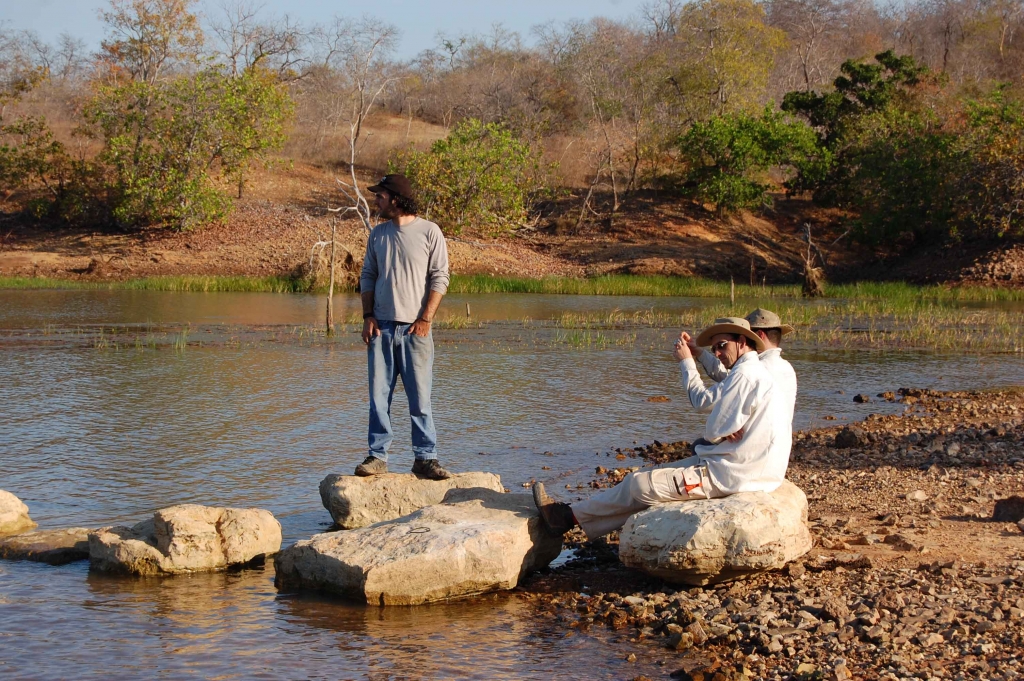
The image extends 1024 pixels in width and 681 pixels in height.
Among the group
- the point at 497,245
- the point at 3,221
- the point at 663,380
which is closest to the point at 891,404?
the point at 663,380

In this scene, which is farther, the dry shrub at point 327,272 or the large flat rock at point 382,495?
the dry shrub at point 327,272

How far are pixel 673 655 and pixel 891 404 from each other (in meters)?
8.81

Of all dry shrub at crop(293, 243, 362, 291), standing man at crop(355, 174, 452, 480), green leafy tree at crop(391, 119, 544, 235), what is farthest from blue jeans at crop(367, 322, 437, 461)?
green leafy tree at crop(391, 119, 544, 235)

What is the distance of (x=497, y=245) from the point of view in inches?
1503

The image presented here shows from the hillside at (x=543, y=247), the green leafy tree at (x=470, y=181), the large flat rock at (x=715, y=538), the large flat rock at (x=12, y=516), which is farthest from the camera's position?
the green leafy tree at (x=470, y=181)

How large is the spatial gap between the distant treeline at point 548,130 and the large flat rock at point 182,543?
27.8m

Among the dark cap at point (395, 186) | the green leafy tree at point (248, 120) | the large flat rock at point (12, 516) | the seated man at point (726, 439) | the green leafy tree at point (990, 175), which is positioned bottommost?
the large flat rock at point (12, 516)

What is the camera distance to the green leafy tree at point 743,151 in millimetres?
40875

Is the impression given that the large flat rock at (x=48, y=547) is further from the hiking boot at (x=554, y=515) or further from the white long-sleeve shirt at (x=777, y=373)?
the white long-sleeve shirt at (x=777, y=373)

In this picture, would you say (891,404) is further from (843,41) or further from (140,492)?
(843,41)

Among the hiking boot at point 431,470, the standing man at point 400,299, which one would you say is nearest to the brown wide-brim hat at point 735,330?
the standing man at point 400,299

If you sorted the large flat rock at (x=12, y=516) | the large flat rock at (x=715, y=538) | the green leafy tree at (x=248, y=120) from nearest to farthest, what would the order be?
the large flat rock at (x=715, y=538), the large flat rock at (x=12, y=516), the green leafy tree at (x=248, y=120)

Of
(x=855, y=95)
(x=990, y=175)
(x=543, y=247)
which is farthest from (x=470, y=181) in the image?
(x=990, y=175)

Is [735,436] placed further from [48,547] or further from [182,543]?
[48,547]
